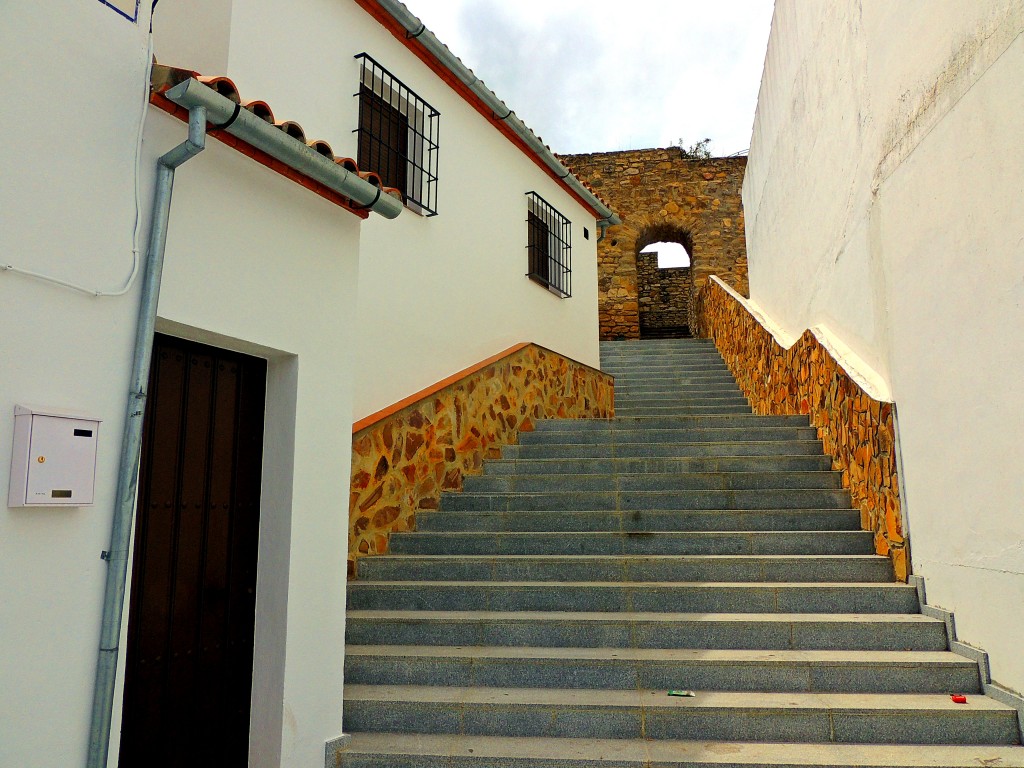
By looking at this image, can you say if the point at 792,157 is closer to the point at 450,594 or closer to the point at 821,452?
the point at 821,452

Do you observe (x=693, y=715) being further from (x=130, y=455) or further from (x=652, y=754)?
(x=130, y=455)

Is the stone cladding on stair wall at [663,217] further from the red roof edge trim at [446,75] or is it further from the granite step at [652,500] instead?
the granite step at [652,500]

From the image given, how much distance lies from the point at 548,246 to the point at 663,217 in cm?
754

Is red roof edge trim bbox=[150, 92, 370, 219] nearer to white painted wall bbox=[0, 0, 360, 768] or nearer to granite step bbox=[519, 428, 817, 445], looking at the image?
white painted wall bbox=[0, 0, 360, 768]

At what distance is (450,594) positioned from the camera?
15.9ft

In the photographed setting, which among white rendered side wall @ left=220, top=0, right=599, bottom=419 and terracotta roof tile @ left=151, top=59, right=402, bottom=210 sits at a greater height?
white rendered side wall @ left=220, top=0, right=599, bottom=419

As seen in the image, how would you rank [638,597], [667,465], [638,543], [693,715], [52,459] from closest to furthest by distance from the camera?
[52,459] → [693,715] → [638,597] → [638,543] → [667,465]

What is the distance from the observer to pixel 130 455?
2549 mm

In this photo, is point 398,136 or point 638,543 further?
point 398,136

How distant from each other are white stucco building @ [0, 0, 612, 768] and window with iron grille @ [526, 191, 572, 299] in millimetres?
3498

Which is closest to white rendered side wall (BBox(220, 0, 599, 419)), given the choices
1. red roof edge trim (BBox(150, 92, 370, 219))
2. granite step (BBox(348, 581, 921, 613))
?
granite step (BBox(348, 581, 921, 613))

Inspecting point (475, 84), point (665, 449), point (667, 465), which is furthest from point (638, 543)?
point (475, 84)

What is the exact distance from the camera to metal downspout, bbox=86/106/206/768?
2.41 metres

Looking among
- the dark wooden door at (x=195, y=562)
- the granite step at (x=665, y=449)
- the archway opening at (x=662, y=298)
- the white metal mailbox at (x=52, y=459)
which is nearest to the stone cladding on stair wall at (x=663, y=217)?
the archway opening at (x=662, y=298)
